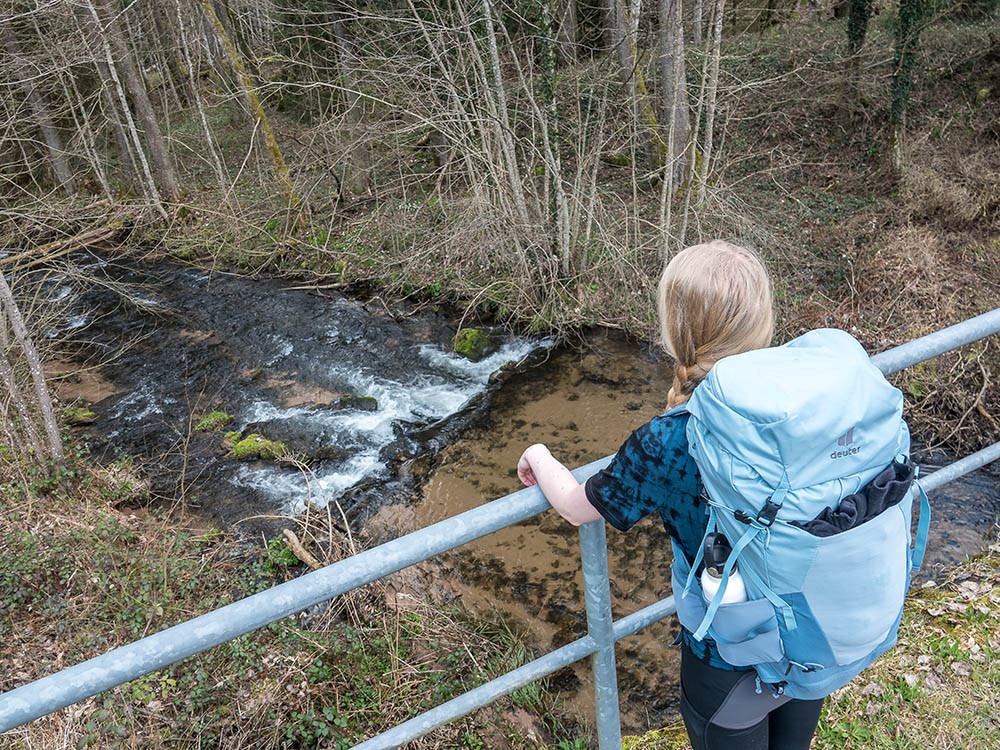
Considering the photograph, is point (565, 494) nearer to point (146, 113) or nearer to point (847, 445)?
point (847, 445)

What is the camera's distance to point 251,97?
14.2 metres

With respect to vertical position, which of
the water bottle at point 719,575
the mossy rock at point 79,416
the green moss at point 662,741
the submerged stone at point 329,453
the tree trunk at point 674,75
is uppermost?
the water bottle at point 719,575

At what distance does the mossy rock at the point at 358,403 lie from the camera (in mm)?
9445

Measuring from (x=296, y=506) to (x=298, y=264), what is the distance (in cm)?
797

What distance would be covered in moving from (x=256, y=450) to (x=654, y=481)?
303 inches

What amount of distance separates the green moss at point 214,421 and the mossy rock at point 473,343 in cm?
350

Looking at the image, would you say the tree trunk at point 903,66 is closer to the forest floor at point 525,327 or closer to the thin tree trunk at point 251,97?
the forest floor at point 525,327

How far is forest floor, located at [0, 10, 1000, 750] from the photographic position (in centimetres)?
354

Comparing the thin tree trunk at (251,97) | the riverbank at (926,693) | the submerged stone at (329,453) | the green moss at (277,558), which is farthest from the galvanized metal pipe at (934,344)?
the thin tree trunk at (251,97)

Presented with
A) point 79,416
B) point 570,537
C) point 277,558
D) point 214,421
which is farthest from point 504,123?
point 79,416

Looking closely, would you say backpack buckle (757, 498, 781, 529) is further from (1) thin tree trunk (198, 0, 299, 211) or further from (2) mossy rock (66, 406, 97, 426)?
(1) thin tree trunk (198, 0, 299, 211)

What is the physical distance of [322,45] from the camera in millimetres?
16250

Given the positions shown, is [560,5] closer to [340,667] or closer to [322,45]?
[322,45]

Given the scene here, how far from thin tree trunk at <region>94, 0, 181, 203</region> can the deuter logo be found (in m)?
17.2
